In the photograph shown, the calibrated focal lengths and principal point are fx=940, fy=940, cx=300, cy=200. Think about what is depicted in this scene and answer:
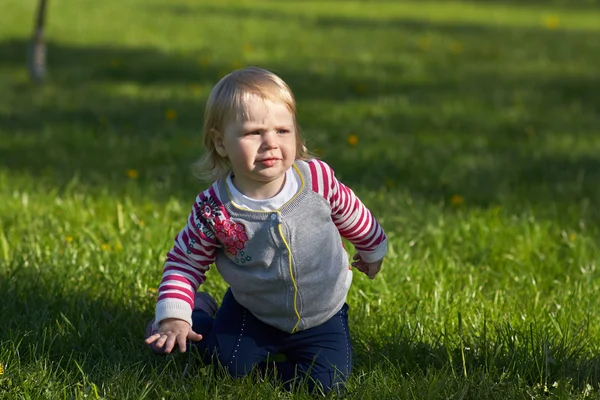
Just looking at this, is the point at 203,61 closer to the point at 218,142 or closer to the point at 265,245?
the point at 218,142

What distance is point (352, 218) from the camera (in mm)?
3016

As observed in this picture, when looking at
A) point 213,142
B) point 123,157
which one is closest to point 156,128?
point 123,157

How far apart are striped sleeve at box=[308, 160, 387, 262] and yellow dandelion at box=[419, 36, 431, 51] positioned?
960 cm

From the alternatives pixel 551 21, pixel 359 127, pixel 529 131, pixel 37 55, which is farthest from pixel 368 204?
pixel 551 21

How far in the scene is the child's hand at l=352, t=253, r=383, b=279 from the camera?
3131 mm

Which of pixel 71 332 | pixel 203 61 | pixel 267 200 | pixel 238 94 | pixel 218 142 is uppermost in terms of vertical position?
pixel 238 94

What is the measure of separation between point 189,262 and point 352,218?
54 centimetres

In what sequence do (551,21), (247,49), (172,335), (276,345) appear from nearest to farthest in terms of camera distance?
1. (172,335)
2. (276,345)
3. (247,49)
4. (551,21)

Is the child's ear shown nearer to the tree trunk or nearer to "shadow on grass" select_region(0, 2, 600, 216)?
"shadow on grass" select_region(0, 2, 600, 216)

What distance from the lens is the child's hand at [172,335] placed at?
2.66m

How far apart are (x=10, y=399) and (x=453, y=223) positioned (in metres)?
2.64

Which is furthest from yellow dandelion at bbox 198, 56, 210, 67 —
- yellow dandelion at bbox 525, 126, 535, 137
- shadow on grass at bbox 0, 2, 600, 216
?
yellow dandelion at bbox 525, 126, 535, 137

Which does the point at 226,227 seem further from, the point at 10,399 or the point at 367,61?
the point at 367,61

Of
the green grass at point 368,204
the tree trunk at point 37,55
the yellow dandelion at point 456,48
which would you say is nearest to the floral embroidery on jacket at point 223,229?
the green grass at point 368,204
